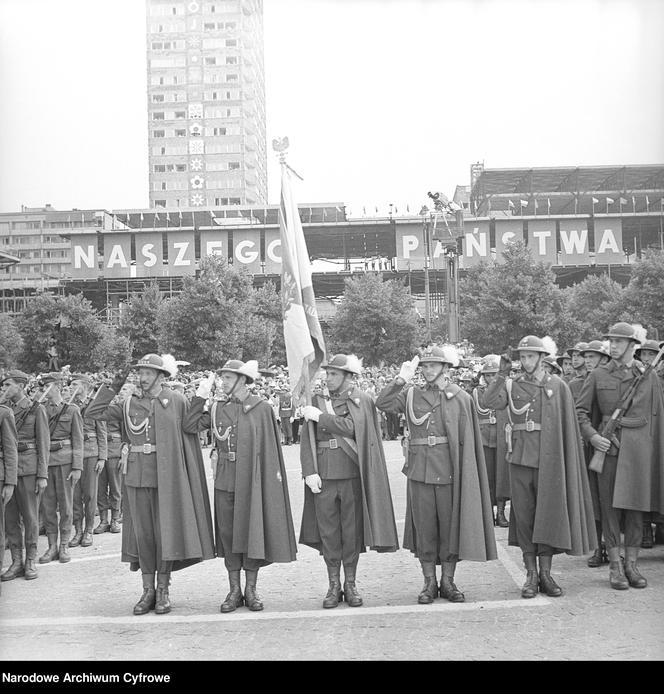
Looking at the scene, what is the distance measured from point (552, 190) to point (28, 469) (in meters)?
67.8

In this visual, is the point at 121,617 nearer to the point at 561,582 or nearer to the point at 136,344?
Result: the point at 561,582

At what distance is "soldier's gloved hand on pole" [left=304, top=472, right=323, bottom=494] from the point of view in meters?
7.00

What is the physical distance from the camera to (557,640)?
573cm

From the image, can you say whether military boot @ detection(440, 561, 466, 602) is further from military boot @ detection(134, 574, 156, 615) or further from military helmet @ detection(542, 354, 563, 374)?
military boot @ detection(134, 574, 156, 615)

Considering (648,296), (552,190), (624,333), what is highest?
(552,190)

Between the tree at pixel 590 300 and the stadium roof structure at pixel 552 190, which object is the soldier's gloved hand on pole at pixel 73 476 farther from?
the stadium roof structure at pixel 552 190

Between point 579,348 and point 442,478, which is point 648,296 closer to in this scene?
point 579,348

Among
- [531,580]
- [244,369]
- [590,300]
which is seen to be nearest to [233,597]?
[244,369]

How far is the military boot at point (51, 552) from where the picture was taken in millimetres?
9109

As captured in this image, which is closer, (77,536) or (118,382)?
(118,382)

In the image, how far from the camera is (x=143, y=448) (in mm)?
7113

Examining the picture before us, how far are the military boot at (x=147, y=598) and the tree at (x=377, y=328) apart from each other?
113 feet

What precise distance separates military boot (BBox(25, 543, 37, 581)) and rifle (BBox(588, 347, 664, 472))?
5350 mm

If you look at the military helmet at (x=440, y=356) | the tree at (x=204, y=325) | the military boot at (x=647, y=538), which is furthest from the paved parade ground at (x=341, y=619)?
the tree at (x=204, y=325)
